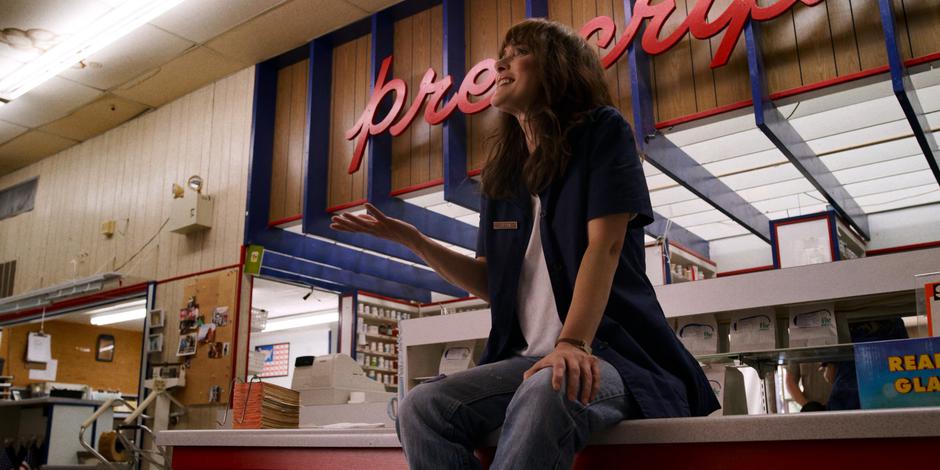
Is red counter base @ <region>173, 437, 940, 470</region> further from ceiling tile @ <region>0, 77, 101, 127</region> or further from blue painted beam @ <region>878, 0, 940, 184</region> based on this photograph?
ceiling tile @ <region>0, 77, 101, 127</region>

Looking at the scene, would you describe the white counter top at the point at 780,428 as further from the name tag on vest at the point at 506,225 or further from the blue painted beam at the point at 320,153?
the blue painted beam at the point at 320,153

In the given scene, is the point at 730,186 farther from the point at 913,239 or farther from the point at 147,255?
the point at 147,255

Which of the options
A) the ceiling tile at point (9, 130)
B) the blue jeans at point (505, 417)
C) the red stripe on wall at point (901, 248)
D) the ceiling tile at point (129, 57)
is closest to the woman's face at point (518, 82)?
the blue jeans at point (505, 417)

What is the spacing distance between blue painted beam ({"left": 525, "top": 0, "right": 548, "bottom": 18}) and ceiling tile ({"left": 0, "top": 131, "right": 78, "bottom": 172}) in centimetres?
713

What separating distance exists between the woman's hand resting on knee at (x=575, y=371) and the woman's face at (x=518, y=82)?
24.1 inches

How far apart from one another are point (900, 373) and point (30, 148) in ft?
37.5

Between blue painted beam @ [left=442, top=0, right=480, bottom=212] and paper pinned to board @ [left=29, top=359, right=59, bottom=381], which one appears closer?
blue painted beam @ [left=442, top=0, right=480, bottom=212]

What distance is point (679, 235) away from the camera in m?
8.58

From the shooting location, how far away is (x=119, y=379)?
15.4m

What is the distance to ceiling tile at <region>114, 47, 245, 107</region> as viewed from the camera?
8.31 m

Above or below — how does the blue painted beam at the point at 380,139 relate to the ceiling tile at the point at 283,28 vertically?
below

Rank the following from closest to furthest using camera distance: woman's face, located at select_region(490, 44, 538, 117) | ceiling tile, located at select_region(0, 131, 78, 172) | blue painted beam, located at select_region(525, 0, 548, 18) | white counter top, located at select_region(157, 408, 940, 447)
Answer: white counter top, located at select_region(157, 408, 940, 447)
woman's face, located at select_region(490, 44, 538, 117)
blue painted beam, located at select_region(525, 0, 548, 18)
ceiling tile, located at select_region(0, 131, 78, 172)

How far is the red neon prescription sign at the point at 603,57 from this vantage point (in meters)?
5.01

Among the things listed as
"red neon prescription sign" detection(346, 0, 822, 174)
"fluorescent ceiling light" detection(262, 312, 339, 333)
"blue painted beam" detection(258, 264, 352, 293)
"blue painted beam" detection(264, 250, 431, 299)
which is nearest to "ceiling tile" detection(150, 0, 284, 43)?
"red neon prescription sign" detection(346, 0, 822, 174)
